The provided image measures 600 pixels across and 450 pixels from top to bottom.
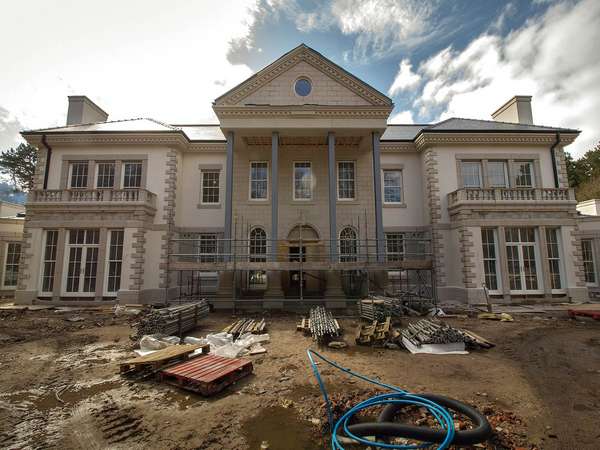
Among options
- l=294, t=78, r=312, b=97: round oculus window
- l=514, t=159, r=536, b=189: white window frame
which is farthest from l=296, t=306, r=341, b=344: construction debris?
l=514, t=159, r=536, b=189: white window frame

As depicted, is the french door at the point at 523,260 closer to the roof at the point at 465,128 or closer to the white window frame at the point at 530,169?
the white window frame at the point at 530,169

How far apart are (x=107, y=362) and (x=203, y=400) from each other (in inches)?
144

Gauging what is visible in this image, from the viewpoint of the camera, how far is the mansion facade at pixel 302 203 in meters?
14.9

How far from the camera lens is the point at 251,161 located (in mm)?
17250

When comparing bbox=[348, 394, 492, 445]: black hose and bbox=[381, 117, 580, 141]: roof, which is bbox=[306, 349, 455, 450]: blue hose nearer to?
bbox=[348, 394, 492, 445]: black hose

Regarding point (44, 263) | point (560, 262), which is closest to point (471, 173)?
point (560, 262)

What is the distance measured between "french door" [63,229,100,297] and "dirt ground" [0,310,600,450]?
6.41 meters

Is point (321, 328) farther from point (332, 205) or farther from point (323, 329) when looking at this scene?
point (332, 205)

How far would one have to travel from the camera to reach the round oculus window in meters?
15.6

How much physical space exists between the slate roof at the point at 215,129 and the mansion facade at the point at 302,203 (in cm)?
18

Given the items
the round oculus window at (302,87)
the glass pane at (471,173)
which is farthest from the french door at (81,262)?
the glass pane at (471,173)

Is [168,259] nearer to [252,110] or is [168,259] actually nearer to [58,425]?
[252,110]

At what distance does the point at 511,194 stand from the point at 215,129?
1945 cm

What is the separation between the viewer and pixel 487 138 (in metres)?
16.8
